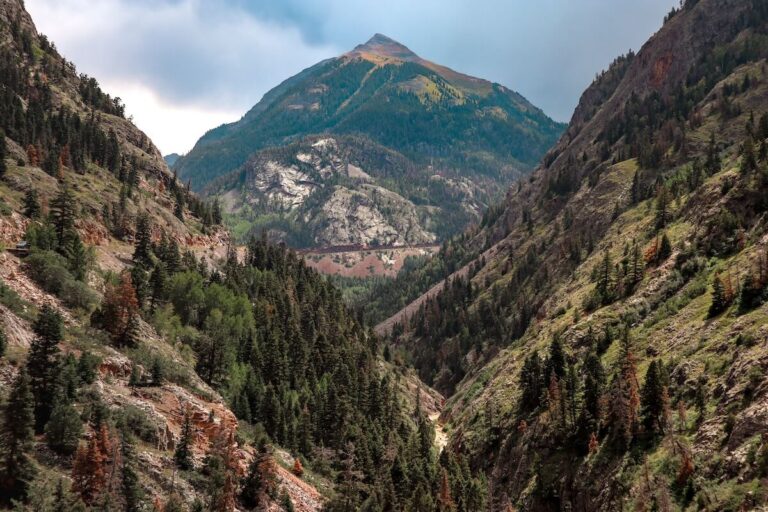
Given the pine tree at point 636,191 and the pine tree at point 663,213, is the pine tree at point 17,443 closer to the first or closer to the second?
the pine tree at point 663,213

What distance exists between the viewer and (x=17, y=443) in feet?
152

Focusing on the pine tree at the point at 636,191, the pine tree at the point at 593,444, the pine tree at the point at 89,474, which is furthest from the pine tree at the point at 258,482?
the pine tree at the point at 636,191

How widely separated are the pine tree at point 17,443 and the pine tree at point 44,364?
3713 millimetres

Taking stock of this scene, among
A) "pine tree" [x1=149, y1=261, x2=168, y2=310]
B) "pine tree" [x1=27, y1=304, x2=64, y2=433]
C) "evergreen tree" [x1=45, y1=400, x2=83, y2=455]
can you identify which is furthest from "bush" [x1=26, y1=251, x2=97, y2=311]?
"evergreen tree" [x1=45, y1=400, x2=83, y2=455]

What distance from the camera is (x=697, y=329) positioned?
7175 centimetres

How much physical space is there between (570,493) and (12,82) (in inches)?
6369

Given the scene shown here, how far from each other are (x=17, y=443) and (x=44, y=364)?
435 inches

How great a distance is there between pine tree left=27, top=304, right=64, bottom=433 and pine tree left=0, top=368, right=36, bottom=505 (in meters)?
3.71

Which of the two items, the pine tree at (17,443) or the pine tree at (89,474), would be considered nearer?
the pine tree at (17,443)

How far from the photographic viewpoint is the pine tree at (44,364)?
175ft

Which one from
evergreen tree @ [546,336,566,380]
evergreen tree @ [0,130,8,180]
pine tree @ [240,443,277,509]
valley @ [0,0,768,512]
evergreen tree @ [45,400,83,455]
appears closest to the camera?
evergreen tree @ [45,400,83,455]

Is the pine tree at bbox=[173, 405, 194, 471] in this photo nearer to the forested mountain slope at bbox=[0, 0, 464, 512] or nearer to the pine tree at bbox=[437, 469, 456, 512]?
the forested mountain slope at bbox=[0, 0, 464, 512]

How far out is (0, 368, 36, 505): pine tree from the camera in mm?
45156

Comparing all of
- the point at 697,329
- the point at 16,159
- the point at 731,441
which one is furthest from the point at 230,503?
the point at 16,159
